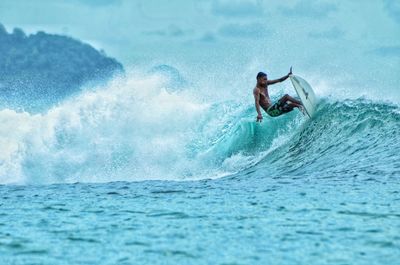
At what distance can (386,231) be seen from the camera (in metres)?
9.95

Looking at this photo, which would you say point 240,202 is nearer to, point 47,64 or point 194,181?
point 194,181

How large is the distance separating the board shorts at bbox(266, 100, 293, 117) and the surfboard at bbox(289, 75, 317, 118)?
0.75m

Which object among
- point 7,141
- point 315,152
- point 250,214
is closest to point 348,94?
point 315,152

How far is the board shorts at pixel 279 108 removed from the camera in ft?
66.0

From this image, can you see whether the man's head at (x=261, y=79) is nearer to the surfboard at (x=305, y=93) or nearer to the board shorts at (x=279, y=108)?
the board shorts at (x=279, y=108)

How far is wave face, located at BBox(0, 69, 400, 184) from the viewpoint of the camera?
63.0 feet

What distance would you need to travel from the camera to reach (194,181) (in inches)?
663

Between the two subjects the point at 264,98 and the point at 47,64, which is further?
the point at 47,64

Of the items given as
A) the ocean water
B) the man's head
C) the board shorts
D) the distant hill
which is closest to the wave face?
the ocean water

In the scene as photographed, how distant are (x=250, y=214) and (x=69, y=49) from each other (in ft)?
499

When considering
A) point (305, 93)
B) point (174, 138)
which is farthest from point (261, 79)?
point (174, 138)

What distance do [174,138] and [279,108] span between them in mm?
3940

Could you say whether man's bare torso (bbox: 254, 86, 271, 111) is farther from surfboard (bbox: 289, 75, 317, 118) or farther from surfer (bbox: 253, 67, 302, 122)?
surfboard (bbox: 289, 75, 317, 118)

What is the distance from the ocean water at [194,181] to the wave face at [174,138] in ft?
0.15
